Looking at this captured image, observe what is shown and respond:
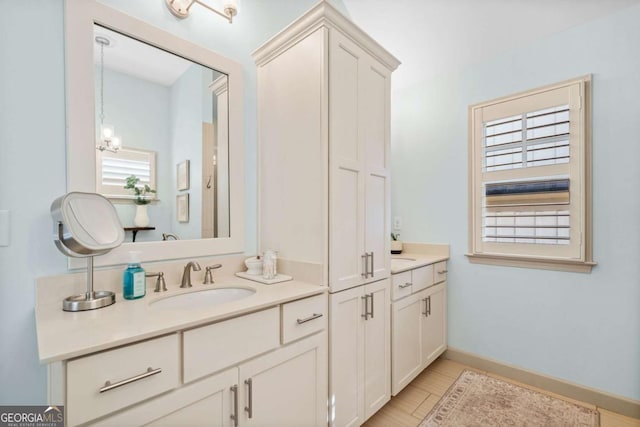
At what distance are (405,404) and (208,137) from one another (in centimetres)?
215

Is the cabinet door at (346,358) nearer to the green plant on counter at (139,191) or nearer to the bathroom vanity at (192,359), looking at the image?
the bathroom vanity at (192,359)

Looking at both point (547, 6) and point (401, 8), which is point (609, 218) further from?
point (401, 8)

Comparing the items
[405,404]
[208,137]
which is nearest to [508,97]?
[208,137]

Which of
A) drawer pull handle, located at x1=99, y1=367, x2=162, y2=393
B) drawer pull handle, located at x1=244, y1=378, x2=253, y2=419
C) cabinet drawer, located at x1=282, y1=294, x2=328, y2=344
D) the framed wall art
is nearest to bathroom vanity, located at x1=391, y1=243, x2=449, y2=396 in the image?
cabinet drawer, located at x1=282, y1=294, x2=328, y2=344

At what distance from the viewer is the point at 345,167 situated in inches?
60.3

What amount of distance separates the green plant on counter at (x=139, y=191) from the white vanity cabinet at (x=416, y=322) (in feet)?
4.97

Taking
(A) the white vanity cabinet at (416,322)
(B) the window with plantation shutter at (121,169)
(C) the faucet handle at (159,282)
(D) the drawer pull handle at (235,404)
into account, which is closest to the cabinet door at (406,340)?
(A) the white vanity cabinet at (416,322)

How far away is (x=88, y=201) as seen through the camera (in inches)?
44.8

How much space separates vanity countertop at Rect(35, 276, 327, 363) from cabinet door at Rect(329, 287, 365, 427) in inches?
11.2

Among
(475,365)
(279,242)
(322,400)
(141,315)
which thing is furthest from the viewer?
(475,365)

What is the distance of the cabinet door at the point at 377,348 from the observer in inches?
65.0

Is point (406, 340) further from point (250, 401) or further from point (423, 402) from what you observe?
point (250, 401)

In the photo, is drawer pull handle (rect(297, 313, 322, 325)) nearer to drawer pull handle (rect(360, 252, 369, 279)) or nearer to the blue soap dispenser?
drawer pull handle (rect(360, 252, 369, 279))

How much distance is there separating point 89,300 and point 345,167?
→ 49.0 inches
